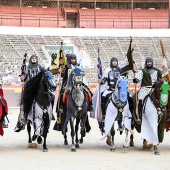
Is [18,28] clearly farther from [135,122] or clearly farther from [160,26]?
[135,122]

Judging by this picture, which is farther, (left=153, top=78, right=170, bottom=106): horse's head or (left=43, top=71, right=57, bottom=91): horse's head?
(left=153, top=78, right=170, bottom=106): horse's head

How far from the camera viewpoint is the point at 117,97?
12.1 m

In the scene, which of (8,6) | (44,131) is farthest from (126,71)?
(8,6)

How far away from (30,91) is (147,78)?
7.74 ft

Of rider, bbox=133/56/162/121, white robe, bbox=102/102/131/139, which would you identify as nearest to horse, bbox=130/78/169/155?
rider, bbox=133/56/162/121

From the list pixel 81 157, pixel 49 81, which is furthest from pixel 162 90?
pixel 49 81

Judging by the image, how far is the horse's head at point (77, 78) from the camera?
11.9m

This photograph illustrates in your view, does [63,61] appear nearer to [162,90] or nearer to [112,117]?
[112,117]

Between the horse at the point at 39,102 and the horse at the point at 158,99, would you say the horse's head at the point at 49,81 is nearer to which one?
the horse at the point at 39,102

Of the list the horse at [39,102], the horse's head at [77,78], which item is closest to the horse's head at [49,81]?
the horse at [39,102]

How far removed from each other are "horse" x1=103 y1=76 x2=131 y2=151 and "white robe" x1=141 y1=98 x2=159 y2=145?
13.5 inches

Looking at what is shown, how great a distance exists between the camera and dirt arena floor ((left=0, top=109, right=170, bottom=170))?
1016 cm

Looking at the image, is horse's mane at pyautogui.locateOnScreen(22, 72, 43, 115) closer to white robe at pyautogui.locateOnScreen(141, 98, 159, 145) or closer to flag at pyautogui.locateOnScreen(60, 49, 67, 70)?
flag at pyautogui.locateOnScreen(60, 49, 67, 70)

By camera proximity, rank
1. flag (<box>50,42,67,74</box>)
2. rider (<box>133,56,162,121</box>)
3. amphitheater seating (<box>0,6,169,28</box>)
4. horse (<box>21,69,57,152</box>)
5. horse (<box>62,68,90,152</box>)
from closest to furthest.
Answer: horse (<box>62,68,90,152</box>), horse (<box>21,69,57,152</box>), rider (<box>133,56,162,121</box>), flag (<box>50,42,67,74</box>), amphitheater seating (<box>0,6,169,28</box>)
